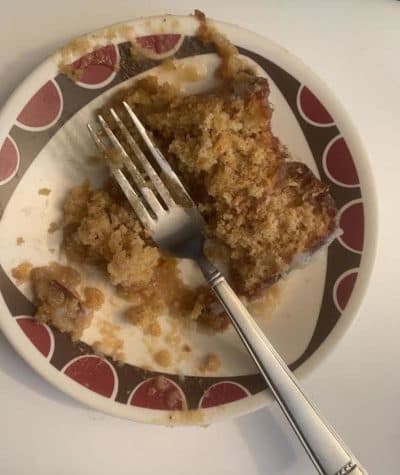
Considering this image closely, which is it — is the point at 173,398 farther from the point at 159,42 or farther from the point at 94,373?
the point at 159,42

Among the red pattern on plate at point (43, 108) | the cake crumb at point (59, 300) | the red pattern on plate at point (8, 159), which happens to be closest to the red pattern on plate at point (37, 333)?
the cake crumb at point (59, 300)

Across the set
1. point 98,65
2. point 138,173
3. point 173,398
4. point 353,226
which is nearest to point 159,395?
point 173,398

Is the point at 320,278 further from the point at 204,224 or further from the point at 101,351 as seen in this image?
the point at 101,351

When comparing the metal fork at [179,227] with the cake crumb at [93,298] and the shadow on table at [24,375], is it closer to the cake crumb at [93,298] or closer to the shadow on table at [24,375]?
the cake crumb at [93,298]

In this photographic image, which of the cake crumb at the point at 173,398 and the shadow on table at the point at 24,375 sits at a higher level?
the shadow on table at the point at 24,375

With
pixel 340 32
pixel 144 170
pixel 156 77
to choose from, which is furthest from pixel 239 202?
pixel 340 32
